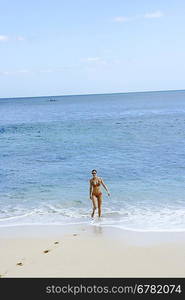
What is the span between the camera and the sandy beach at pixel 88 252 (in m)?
9.02

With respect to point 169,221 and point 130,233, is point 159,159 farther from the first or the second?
point 130,233

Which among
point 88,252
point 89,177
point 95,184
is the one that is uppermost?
point 95,184

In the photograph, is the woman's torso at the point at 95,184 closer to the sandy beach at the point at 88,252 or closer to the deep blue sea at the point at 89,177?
the deep blue sea at the point at 89,177

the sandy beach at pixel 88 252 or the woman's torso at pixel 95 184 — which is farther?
the woman's torso at pixel 95 184

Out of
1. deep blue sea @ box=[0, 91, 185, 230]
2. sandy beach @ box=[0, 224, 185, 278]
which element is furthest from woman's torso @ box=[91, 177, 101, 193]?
sandy beach @ box=[0, 224, 185, 278]

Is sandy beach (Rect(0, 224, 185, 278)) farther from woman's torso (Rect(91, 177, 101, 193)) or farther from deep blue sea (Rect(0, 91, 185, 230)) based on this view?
woman's torso (Rect(91, 177, 101, 193))

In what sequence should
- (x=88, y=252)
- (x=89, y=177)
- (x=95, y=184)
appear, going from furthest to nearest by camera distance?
(x=89, y=177) → (x=95, y=184) → (x=88, y=252)

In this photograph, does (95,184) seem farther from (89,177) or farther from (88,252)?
(89,177)

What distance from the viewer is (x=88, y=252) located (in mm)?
10258

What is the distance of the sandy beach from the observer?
902 cm

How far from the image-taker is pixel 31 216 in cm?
1414

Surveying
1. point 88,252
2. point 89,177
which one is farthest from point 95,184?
point 89,177

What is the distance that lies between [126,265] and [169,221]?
13.4 ft

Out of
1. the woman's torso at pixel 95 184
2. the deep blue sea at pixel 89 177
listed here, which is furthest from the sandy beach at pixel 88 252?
the woman's torso at pixel 95 184
